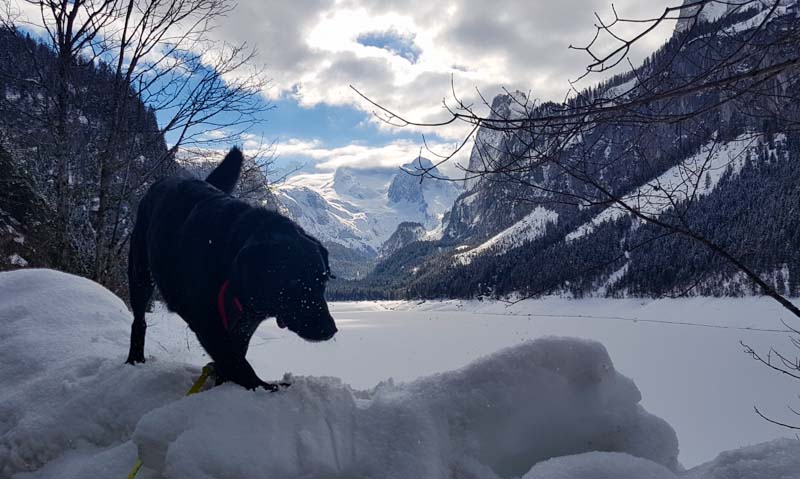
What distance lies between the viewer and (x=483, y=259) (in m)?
119

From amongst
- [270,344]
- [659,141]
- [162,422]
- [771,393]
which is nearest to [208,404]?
[162,422]

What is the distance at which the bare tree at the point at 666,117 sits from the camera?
1754mm

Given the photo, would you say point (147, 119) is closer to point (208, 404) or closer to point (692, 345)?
point (208, 404)

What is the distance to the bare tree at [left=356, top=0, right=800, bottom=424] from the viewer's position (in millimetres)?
1754

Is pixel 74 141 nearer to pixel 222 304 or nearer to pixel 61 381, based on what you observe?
pixel 61 381

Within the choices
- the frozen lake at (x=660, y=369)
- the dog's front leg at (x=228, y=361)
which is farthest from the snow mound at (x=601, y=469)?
the dog's front leg at (x=228, y=361)

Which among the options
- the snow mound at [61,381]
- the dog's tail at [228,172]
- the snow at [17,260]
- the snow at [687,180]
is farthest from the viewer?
the snow at [17,260]

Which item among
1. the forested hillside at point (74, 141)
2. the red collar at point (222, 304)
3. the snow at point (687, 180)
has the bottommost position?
the red collar at point (222, 304)

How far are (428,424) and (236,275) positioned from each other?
3.62ft

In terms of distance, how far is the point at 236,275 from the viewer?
199cm

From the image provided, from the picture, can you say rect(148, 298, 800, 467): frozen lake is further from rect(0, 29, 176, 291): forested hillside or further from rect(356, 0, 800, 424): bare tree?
rect(0, 29, 176, 291): forested hillside

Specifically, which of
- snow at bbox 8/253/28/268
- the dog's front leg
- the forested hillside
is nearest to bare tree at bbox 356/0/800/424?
the dog's front leg

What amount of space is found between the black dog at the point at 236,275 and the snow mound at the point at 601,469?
1.10 meters

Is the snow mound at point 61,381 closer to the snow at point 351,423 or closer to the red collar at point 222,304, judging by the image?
the snow at point 351,423
